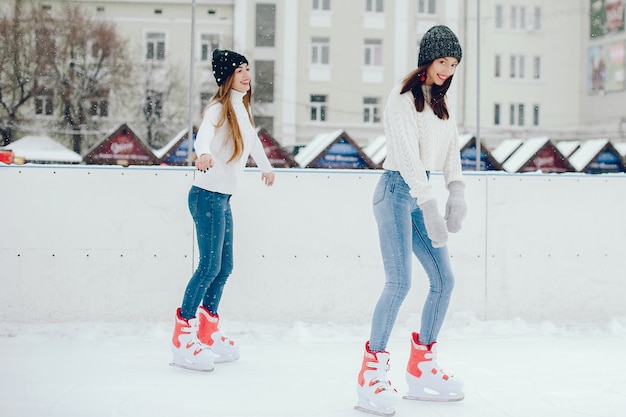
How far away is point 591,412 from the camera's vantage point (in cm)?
268

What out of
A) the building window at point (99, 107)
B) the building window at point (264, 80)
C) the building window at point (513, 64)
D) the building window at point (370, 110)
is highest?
the building window at point (513, 64)

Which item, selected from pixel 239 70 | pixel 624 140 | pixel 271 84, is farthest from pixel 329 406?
pixel 624 140

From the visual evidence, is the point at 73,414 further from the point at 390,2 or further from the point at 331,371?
the point at 390,2

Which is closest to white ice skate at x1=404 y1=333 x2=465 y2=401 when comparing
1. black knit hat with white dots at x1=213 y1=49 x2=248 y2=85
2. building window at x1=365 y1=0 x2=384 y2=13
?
black knit hat with white dots at x1=213 y1=49 x2=248 y2=85

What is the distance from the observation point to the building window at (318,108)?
1045 inches

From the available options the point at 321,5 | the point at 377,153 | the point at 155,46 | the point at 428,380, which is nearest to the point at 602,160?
the point at 377,153

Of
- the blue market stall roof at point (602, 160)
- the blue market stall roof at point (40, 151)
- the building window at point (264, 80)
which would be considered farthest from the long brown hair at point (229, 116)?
the building window at point (264, 80)

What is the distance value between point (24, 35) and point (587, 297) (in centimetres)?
1465

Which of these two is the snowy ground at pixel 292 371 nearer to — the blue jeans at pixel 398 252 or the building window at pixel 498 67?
the blue jeans at pixel 398 252

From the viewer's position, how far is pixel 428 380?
284 centimetres

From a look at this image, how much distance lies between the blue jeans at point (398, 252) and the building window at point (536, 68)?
29048 millimetres

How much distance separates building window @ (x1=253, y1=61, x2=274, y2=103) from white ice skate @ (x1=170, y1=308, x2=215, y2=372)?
876 inches

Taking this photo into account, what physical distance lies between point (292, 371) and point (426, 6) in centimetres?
2395

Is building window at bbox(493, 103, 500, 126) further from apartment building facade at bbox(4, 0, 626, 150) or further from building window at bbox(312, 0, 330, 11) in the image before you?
building window at bbox(312, 0, 330, 11)
